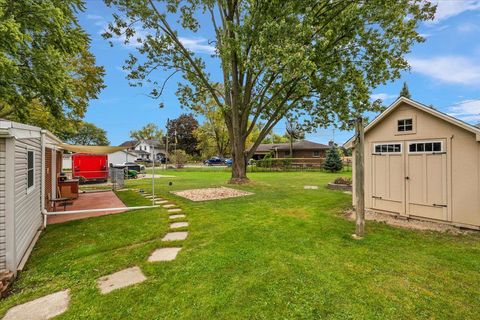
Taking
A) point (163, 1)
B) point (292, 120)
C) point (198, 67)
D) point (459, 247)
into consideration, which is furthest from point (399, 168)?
point (163, 1)

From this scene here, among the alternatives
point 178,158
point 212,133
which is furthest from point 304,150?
point 178,158

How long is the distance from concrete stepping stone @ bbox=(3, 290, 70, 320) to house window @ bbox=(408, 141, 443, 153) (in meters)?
7.62

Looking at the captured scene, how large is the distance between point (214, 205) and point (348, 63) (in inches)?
396

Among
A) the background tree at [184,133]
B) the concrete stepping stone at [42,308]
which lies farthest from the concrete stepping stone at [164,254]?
the background tree at [184,133]

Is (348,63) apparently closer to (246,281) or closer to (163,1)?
(163,1)

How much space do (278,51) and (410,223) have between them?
7.17 meters

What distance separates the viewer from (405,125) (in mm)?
6234

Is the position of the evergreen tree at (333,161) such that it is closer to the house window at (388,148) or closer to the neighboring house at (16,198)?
the house window at (388,148)

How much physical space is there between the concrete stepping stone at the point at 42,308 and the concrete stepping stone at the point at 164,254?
124cm

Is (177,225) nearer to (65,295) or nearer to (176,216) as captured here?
(176,216)

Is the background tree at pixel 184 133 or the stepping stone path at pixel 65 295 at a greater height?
the background tree at pixel 184 133

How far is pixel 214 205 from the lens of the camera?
798 cm

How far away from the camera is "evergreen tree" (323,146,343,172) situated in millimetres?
22453

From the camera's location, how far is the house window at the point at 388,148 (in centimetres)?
634
